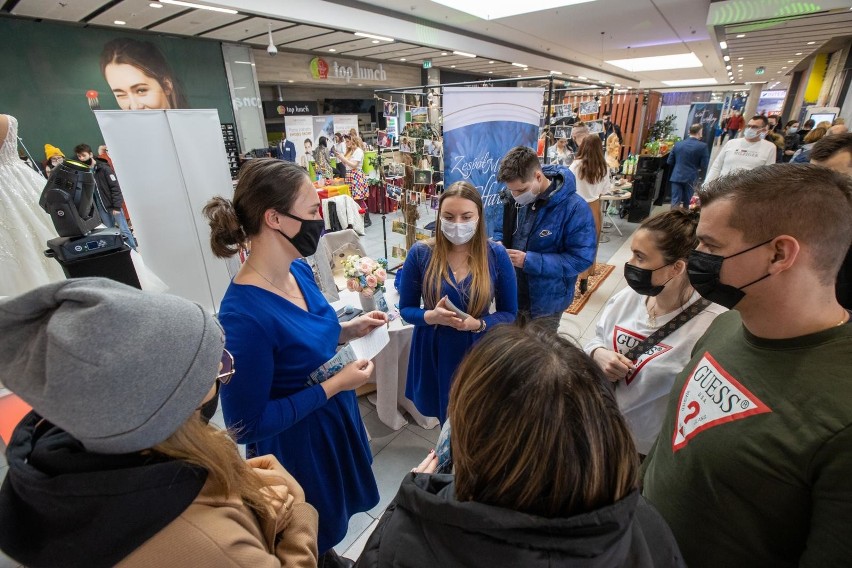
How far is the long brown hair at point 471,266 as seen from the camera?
1894 millimetres

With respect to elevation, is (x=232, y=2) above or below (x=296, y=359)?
above

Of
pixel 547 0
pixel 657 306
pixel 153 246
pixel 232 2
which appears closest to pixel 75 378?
pixel 657 306

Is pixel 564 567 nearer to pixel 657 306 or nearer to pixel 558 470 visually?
pixel 558 470

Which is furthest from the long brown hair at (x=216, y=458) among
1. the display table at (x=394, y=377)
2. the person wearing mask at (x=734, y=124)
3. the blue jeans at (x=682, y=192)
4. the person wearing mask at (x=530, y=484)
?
the person wearing mask at (x=734, y=124)

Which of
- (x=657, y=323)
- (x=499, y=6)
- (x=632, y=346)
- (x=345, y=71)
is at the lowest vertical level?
(x=632, y=346)

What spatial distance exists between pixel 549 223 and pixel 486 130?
1.30 m

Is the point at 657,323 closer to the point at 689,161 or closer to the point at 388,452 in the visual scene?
the point at 388,452

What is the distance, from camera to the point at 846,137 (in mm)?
2742

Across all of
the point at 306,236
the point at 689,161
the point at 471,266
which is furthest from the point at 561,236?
A: the point at 689,161

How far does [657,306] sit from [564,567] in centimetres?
130

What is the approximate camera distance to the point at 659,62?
47.5 feet

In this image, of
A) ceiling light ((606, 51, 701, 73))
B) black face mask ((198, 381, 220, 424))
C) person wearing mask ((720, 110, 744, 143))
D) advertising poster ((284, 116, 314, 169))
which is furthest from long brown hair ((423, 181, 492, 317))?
person wearing mask ((720, 110, 744, 143))

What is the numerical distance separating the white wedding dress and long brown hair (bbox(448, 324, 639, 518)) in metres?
3.47

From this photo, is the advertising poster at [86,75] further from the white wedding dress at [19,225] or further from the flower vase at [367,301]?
the flower vase at [367,301]
